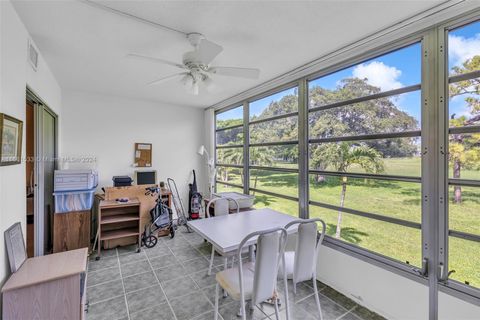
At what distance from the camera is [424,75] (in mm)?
1854

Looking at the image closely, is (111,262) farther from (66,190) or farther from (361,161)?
(361,161)

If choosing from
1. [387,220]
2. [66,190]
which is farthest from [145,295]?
[387,220]

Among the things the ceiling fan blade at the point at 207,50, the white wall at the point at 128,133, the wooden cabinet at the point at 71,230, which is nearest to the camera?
the ceiling fan blade at the point at 207,50

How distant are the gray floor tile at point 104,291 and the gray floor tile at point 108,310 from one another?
0.31 ft

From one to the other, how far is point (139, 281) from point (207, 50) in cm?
270

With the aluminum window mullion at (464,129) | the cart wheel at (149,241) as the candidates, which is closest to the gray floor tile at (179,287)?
the cart wheel at (149,241)

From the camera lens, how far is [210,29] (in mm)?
1952

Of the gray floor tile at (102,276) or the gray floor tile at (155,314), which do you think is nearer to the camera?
the gray floor tile at (155,314)

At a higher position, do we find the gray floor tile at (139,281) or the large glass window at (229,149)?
the large glass window at (229,149)

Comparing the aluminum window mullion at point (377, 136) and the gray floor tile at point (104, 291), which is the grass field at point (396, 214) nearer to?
the aluminum window mullion at point (377, 136)

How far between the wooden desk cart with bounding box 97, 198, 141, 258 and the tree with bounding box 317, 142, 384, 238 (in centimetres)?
298

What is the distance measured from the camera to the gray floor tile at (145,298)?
2167mm

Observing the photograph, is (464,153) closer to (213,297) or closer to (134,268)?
(213,297)

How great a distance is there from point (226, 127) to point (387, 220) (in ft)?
11.3
